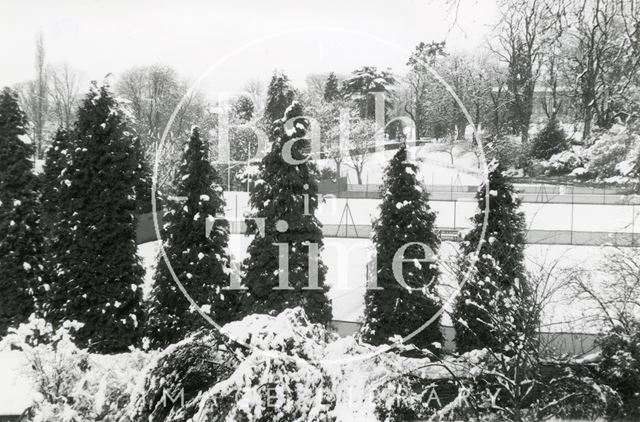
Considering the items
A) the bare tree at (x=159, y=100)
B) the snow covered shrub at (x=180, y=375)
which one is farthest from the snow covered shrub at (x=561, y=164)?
the bare tree at (x=159, y=100)

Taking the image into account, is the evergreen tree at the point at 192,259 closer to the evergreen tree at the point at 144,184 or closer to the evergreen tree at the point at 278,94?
the evergreen tree at the point at 144,184

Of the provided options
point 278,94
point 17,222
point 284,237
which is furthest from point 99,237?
point 278,94

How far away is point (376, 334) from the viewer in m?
16.4

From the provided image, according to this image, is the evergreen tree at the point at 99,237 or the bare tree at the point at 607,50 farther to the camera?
the evergreen tree at the point at 99,237

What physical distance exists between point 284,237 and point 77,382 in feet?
28.9

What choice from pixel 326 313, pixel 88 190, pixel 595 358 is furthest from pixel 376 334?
pixel 88 190

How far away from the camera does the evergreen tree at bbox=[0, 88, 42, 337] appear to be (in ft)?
63.0

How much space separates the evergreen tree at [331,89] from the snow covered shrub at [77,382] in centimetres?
5293

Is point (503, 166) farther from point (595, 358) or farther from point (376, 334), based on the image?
point (595, 358)

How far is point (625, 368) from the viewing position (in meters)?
9.13

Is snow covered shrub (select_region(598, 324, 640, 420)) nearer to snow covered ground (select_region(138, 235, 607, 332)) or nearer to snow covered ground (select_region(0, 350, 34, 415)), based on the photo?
snow covered ground (select_region(138, 235, 607, 332))

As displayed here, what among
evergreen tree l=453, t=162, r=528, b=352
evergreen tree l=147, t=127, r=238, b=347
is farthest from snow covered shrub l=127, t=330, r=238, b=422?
evergreen tree l=147, t=127, r=238, b=347

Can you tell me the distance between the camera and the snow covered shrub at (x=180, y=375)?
5688mm

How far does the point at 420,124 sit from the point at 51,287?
43.3 m
